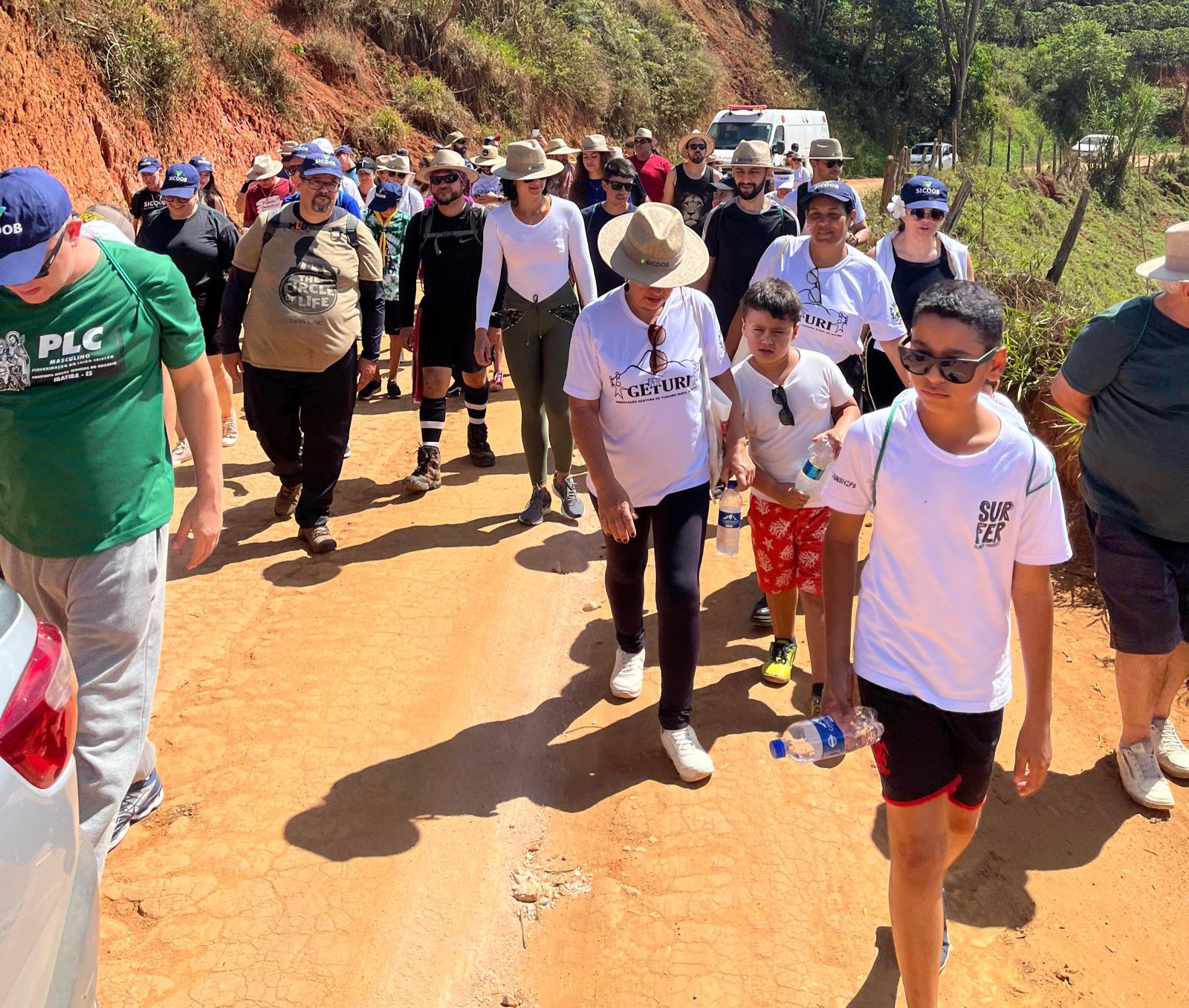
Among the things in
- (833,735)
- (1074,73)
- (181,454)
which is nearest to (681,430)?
(833,735)

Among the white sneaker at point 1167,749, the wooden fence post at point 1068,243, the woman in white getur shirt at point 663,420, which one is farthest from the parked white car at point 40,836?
the wooden fence post at point 1068,243

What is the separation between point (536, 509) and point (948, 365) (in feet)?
13.8

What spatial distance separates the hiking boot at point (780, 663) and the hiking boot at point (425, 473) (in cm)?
301

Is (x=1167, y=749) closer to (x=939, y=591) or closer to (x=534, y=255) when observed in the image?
(x=939, y=591)

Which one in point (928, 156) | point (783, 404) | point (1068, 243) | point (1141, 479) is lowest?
point (928, 156)

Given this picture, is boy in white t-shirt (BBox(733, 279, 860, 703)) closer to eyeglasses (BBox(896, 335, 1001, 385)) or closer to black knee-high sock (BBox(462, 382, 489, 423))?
eyeglasses (BBox(896, 335, 1001, 385))

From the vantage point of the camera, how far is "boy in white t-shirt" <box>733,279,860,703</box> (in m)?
4.07

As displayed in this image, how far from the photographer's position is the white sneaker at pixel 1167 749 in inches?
167

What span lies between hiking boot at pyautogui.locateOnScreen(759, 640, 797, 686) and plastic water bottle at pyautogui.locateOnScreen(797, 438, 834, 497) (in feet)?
3.11

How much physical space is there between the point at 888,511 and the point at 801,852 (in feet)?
5.16

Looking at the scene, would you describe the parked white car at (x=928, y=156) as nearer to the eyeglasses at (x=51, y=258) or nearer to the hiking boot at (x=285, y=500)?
the hiking boot at (x=285, y=500)

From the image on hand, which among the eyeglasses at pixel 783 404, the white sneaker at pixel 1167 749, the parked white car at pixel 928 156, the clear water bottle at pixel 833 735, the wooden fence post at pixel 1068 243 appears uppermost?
the eyeglasses at pixel 783 404

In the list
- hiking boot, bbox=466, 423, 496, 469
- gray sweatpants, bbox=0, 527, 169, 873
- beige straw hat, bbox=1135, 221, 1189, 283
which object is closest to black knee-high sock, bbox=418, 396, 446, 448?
hiking boot, bbox=466, 423, 496, 469

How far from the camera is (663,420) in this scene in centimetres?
384
